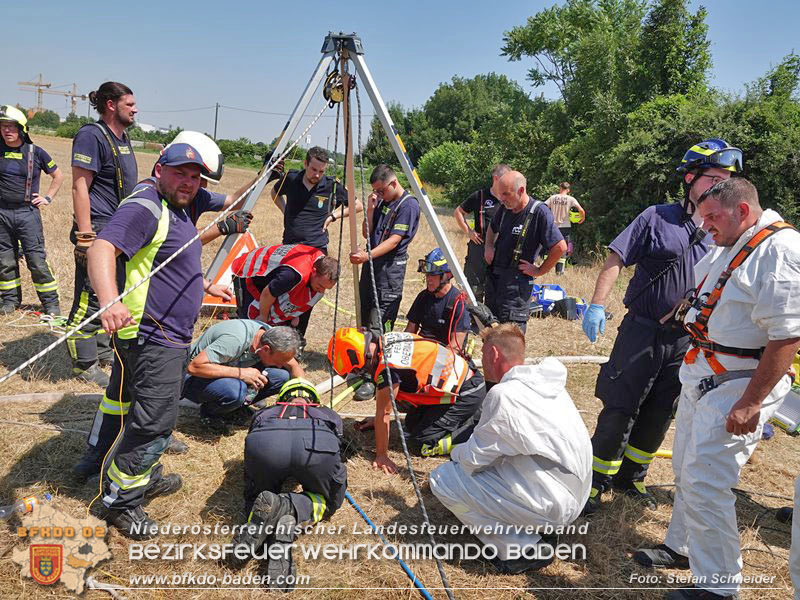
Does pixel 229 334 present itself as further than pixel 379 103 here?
No

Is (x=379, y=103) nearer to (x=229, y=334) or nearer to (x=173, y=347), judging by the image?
(x=229, y=334)

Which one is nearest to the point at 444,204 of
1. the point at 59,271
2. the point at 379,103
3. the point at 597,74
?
the point at 597,74

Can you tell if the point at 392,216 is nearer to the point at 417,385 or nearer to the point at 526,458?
the point at 417,385

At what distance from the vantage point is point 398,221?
5.73 m

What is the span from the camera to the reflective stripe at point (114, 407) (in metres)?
3.49

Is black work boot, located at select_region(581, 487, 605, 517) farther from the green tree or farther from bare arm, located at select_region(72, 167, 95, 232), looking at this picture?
the green tree

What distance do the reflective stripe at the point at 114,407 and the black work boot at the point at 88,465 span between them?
0.96 feet

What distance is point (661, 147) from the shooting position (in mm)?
13094

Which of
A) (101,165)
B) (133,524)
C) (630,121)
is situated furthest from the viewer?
(630,121)

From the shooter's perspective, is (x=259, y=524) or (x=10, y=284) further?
(x=10, y=284)

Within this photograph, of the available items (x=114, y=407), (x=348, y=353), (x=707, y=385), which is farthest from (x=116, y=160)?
(x=707, y=385)

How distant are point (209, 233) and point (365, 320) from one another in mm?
2058

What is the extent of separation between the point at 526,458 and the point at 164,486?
230 centimetres

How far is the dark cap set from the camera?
3.02 metres
